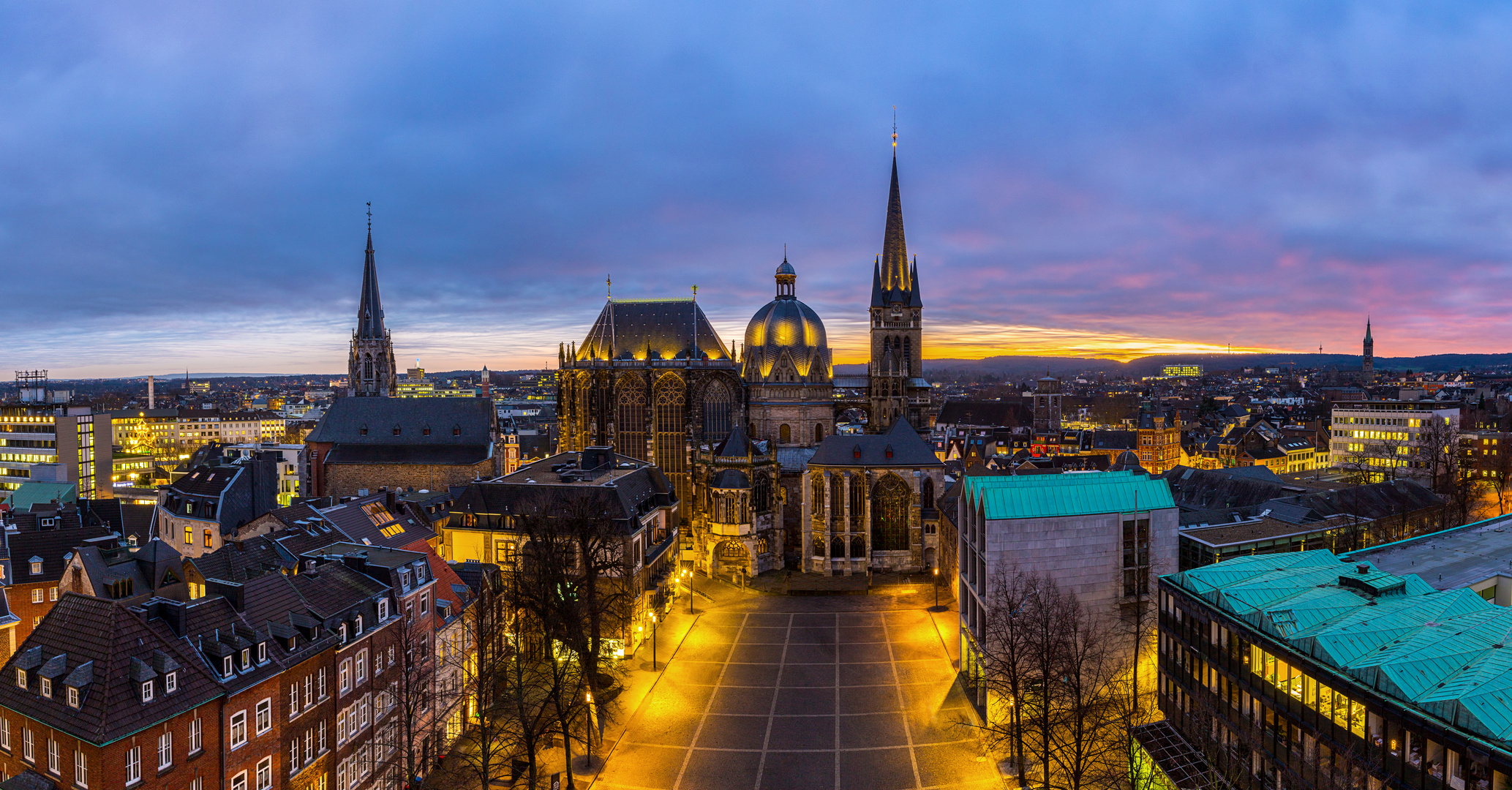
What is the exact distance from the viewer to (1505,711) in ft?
75.5

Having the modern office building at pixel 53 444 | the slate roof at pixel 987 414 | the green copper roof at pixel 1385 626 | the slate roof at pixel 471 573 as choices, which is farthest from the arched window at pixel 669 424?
the slate roof at pixel 987 414

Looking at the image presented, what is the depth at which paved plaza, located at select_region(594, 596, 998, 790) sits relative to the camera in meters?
38.8

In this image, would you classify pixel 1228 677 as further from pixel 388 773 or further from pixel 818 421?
pixel 818 421

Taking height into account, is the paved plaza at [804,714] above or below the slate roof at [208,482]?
below

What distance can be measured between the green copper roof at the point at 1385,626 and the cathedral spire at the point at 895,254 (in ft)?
214

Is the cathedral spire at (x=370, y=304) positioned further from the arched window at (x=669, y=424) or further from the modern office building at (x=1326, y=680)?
the modern office building at (x=1326, y=680)

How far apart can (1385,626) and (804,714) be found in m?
27.1

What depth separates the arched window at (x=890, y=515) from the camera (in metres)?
76.1

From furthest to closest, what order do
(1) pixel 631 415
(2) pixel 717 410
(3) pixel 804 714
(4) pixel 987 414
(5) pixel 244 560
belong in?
1. (4) pixel 987 414
2. (2) pixel 717 410
3. (1) pixel 631 415
4. (3) pixel 804 714
5. (5) pixel 244 560

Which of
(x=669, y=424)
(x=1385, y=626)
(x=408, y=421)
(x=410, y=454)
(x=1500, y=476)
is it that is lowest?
(x=1500, y=476)

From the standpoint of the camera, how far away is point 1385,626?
29.8 m

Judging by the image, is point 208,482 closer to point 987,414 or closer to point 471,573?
point 471,573

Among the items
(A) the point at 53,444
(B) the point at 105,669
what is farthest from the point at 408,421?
(B) the point at 105,669

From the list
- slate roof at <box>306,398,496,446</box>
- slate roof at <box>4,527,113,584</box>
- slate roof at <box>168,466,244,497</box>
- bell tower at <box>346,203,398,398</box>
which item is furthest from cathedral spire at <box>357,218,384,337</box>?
slate roof at <box>4,527,113,584</box>
